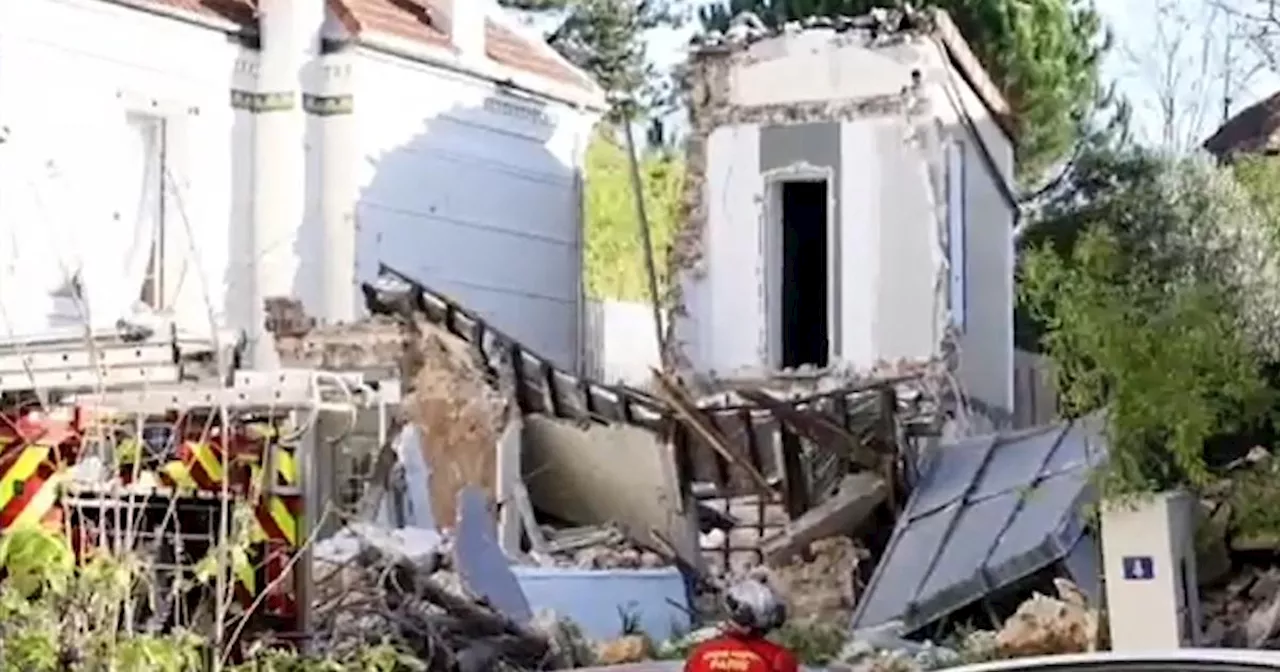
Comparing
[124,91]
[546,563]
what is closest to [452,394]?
[546,563]

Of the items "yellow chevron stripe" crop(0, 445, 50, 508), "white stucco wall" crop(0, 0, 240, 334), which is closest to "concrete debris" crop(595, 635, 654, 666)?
"white stucco wall" crop(0, 0, 240, 334)

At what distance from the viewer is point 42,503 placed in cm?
1199

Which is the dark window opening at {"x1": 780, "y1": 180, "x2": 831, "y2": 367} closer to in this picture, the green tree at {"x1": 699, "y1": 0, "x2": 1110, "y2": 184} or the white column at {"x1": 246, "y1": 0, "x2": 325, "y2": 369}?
the white column at {"x1": 246, "y1": 0, "x2": 325, "y2": 369}

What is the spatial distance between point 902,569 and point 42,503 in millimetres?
8576

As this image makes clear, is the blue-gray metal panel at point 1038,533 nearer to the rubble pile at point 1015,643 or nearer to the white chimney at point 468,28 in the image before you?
the rubble pile at point 1015,643

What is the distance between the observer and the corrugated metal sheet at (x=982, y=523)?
17875 mm

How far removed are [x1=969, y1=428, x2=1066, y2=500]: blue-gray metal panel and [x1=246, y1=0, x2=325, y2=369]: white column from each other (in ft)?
21.8

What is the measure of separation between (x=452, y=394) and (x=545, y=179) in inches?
231

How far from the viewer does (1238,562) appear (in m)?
16.0

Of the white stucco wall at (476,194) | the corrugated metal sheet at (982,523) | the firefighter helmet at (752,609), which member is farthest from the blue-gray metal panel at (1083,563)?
the firefighter helmet at (752,609)

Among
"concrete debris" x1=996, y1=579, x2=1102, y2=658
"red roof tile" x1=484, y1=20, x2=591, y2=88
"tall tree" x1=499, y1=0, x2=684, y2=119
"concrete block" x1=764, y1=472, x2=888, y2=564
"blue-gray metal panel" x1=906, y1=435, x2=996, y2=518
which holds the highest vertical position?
"tall tree" x1=499, y1=0, x2=684, y2=119

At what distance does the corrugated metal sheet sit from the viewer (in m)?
17.9

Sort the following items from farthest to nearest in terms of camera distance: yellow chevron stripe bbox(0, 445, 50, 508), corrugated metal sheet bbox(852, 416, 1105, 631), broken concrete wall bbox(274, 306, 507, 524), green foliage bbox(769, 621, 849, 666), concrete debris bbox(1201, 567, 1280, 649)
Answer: broken concrete wall bbox(274, 306, 507, 524)
corrugated metal sheet bbox(852, 416, 1105, 631)
green foliage bbox(769, 621, 849, 666)
concrete debris bbox(1201, 567, 1280, 649)
yellow chevron stripe bbox(0, 445, 50, 508)

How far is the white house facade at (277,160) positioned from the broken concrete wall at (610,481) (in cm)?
259
